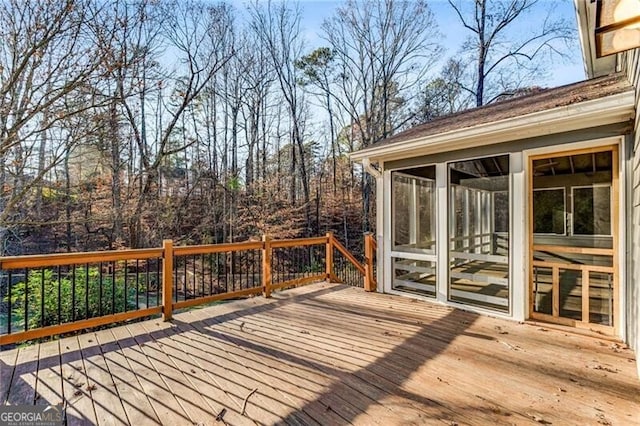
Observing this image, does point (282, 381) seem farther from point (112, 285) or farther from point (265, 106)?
point (265, 106)

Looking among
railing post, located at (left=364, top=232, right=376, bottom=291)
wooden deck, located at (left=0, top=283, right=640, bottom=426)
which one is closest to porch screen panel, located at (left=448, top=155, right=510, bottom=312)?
wooden deck, located at (left=0, top=283, right=640, bottom=426)

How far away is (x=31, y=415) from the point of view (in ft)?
6.61

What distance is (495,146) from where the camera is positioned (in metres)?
4.04

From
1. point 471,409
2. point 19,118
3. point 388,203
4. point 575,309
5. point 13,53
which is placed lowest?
point 471,409

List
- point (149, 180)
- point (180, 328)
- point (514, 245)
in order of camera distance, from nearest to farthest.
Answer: point (180, 328) → point (514, 245) → point (149, 180)

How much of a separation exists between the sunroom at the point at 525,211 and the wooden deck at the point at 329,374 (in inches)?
20.0

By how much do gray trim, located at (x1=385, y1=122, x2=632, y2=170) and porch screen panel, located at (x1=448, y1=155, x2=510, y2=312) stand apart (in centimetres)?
11

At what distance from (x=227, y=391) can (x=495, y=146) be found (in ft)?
13.3

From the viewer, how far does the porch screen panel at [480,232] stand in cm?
401

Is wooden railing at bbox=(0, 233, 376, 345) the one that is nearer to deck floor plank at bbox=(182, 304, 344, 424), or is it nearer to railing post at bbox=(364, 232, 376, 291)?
railing post at bbox=(364, 232, 376, 291)

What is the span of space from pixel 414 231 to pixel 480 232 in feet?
3.09

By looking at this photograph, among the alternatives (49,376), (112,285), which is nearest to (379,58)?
(112,285)

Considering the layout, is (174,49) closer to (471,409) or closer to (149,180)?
(149,180)

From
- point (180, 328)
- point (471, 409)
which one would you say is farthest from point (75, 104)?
point (471, 409)
